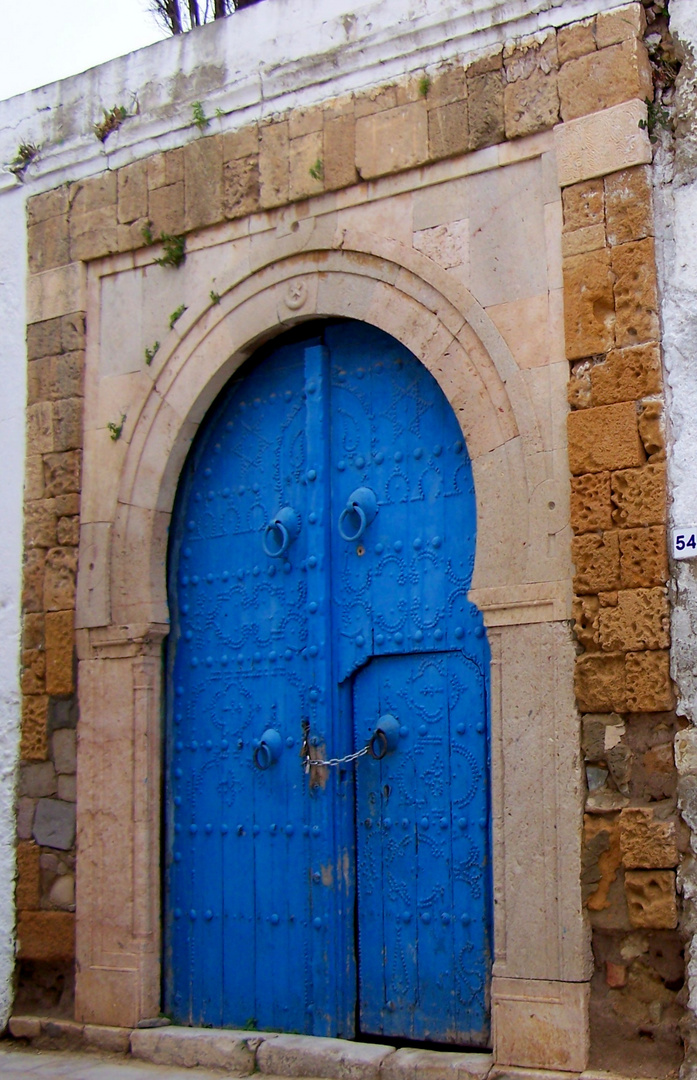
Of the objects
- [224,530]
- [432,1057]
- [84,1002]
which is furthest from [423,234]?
[84,1002]

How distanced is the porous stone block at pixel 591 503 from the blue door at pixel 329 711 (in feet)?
1.72

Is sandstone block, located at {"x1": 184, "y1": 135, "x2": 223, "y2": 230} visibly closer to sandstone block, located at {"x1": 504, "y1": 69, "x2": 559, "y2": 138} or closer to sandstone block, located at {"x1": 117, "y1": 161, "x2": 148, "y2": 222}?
sandstone block, located at {"x1": 117, "y1": 161, "x2": 148, "y2": 222}

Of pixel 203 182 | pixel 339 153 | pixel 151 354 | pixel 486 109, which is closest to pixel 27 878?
pixel 151 354

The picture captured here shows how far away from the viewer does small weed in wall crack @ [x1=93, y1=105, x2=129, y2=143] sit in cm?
605

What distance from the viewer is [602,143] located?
4.68m

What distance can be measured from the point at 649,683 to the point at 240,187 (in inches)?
103

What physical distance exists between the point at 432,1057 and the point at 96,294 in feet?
11.0

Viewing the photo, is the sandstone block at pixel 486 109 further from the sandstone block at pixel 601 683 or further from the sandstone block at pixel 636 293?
the sandstone block at pixel 601 683

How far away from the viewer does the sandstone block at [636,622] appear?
437 centimetres

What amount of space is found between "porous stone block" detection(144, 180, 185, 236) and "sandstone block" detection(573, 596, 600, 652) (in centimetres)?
238

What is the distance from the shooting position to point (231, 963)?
5.38 m

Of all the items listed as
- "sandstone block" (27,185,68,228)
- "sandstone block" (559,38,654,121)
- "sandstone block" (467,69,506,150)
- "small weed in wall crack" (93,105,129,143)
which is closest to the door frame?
"sandstone block" (27,185,68,228)

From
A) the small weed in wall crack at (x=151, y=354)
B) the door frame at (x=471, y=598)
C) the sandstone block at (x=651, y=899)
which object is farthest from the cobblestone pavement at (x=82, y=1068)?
the small weed in wall crack at (x=151, y=354)

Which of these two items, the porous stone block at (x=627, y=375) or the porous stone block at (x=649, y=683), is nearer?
the porous stone block at (x=649, y=683)
